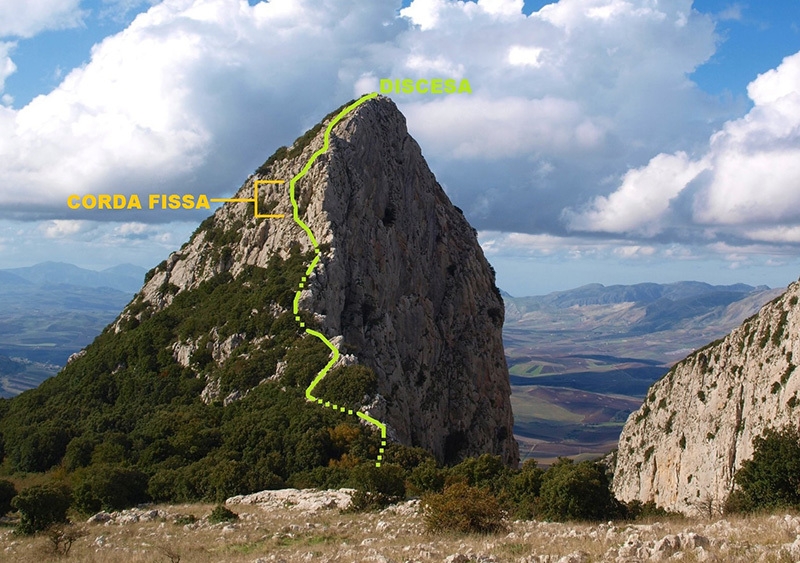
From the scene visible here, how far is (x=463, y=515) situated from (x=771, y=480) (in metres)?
13.7

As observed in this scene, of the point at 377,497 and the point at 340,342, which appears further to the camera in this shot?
the point at 340,342

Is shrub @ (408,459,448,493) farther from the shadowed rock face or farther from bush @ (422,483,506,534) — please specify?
the shadowed rock face

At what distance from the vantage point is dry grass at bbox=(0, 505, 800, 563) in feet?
61.0

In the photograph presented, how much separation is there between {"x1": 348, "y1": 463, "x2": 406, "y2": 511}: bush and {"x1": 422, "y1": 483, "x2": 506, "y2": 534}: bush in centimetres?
646

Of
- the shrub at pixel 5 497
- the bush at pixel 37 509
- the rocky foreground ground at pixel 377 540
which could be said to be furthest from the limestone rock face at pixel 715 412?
the shrub at pixel 5 497

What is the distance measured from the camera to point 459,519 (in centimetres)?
2481

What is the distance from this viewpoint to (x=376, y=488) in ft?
113

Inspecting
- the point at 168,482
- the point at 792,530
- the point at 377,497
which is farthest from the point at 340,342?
the point at 792,530

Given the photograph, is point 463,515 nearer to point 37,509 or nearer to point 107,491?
point 37,509

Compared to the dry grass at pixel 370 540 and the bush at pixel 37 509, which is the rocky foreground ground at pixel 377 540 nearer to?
the dry grass at pixel 370 540

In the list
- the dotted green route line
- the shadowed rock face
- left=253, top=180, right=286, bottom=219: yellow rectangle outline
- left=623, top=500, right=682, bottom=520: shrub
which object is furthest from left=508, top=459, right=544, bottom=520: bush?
left=253, top=180, right=286, bottom=219: yellow rectangle outline

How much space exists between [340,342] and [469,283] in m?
35.4

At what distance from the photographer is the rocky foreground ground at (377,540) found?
17.7 meters

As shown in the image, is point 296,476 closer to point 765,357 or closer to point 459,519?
point 459,519
